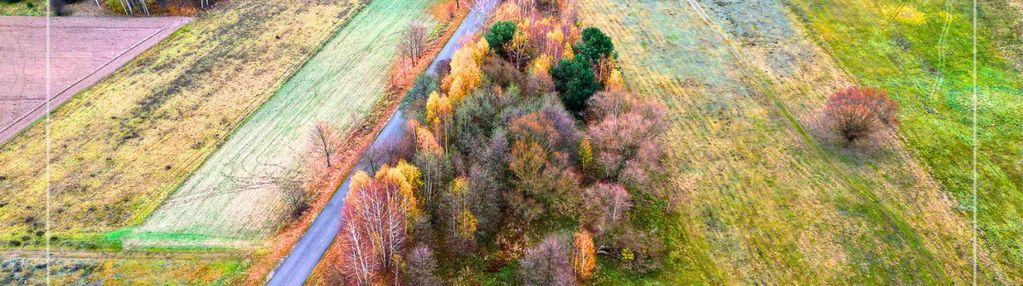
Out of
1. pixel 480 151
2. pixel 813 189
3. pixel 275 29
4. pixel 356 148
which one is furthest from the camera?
pixel 275 29

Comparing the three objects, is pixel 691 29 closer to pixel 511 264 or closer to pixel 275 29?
pixel 511 264

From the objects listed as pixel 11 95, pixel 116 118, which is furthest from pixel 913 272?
pixel 11 95

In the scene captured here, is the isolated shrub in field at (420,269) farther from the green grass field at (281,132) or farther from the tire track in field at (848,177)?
the tire track in field at (848,177)

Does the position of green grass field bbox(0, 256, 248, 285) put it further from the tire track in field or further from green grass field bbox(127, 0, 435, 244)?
the tire track in field

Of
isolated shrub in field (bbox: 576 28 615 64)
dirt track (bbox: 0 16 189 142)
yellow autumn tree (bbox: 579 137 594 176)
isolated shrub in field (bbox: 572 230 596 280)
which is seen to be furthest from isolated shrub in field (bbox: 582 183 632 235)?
dirt track (bbox: 0 16 189 142)

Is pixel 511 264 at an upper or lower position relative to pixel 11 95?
lower

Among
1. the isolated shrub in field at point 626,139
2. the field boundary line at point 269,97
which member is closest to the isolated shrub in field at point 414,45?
the field boundary line at point 269,97

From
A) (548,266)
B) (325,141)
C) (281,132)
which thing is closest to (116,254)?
(325,141)
